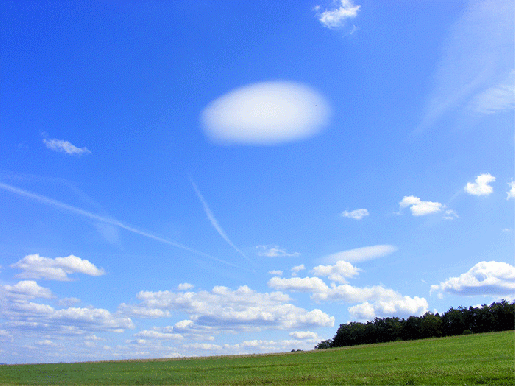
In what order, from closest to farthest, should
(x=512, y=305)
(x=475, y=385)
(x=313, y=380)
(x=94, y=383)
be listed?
(x=475, y=385), (x=313, y=380), (x=94, y=383), (x=512, y=305)

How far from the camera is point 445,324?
12912 cm

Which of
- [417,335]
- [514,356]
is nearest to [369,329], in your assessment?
[417,335]

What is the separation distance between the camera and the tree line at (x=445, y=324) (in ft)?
392

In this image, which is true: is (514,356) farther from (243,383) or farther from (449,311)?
(449,311)

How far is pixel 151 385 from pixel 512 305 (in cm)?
11667

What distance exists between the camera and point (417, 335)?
127 metres

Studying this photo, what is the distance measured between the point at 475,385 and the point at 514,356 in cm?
1929

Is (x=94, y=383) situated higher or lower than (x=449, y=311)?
lower

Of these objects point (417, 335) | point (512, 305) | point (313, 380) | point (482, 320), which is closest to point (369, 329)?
point (417, 335)

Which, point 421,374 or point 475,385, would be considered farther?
point 421,374

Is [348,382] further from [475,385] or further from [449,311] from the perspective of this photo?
[449,311]

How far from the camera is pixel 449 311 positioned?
132250mm

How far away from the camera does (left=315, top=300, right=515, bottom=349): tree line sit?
119 m

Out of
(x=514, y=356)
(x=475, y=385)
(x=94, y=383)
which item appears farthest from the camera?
(x=94, y=383)
